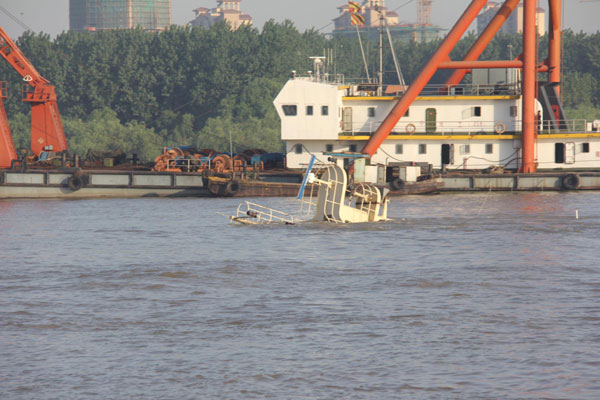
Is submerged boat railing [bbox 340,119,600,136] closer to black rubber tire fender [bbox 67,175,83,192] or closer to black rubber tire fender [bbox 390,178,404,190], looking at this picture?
black rubber tire fender [bbox 390,178,404,190]

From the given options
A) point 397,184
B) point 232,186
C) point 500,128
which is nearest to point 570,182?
point 500,128

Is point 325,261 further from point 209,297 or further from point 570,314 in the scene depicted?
point 570,314

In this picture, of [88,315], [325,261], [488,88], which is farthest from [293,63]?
[88,315]

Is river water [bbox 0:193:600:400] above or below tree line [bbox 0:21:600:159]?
below

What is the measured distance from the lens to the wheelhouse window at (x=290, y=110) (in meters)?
49.2

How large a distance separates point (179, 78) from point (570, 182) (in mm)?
70645

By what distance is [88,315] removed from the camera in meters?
18.8

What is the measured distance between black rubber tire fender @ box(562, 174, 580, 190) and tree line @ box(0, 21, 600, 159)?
2014 inches

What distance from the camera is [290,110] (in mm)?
49281

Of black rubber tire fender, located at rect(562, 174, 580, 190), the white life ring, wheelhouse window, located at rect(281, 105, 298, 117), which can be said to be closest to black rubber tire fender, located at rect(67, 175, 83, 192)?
wheelhouse window, located at rect(281, 105, 298, 117)

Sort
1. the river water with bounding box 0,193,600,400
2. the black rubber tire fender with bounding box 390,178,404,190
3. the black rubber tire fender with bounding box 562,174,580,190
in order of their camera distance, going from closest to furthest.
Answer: the river water with bounding box 0,193,600,400
the black rubber tire fender with bounding box 390,178,404,190
the black rubber tire fender with bounding box 562,174,580,190

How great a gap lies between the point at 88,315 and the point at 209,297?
3052 millimetres

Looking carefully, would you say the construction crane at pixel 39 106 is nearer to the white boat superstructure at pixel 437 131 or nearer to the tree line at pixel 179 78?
the white boat superstructure at pixel 437 131

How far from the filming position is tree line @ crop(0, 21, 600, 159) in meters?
104
